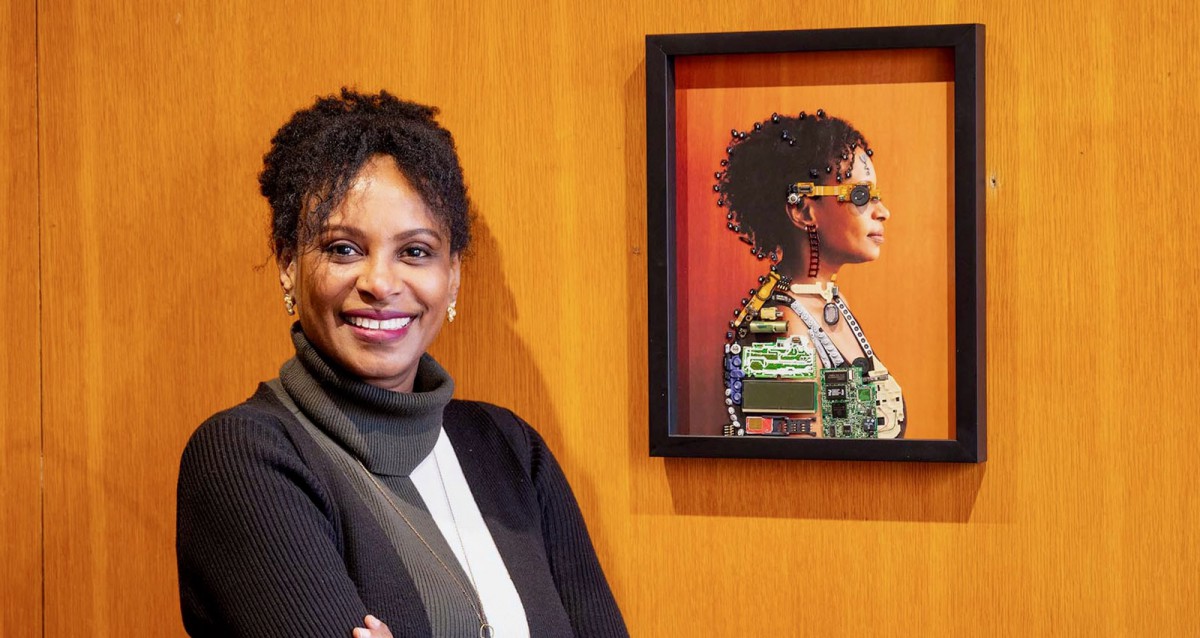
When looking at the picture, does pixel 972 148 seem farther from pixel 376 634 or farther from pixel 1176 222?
pixel 376 634

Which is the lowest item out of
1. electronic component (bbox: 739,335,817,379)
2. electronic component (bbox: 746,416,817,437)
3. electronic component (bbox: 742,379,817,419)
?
electronic component (bbox: 746,416,817,437)

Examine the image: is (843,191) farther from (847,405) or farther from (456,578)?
(456,578)

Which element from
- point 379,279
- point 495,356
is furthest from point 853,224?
point 379,279

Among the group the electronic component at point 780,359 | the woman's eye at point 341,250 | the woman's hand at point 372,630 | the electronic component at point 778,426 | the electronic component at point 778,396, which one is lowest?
the woman's hand at point 372,630

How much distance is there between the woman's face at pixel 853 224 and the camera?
1.60 m

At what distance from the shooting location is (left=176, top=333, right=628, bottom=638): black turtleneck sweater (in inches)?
46.9

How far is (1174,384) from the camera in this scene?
156cm

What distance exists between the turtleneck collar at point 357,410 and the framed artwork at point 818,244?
39cm

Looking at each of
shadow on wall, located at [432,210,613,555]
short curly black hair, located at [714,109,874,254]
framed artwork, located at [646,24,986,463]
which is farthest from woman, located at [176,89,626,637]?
short curly black hair, located at [714,109,874,254]

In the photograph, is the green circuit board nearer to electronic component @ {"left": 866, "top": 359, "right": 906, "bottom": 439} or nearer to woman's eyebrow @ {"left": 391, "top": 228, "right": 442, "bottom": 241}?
electronic component @ {"left": 866, "top": 359, "right": 906, "bottom": 439}

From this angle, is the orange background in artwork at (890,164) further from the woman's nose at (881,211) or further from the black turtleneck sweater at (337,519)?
the black turtleneck sweater at (337,519)

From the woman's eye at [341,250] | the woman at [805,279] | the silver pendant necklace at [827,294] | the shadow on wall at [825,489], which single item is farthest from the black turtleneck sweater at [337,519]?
the silver pendant necklace at [827,294]

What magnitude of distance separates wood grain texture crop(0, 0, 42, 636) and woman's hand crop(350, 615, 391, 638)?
84 centimetres

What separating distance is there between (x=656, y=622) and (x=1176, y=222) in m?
0.88
